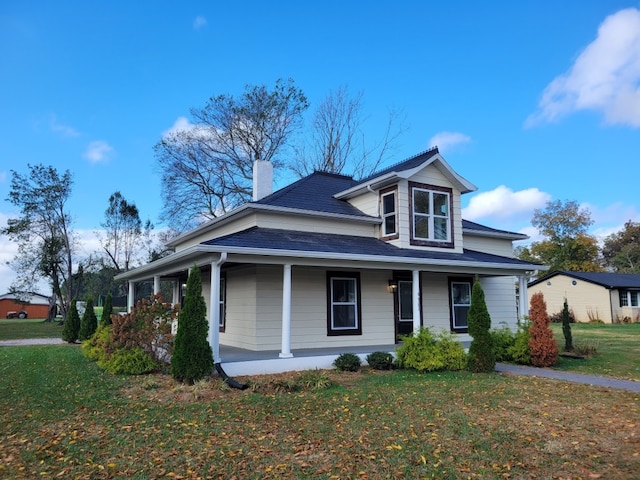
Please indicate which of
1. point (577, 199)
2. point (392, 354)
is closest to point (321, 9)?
point (392, 354)

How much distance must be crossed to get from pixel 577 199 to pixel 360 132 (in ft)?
106

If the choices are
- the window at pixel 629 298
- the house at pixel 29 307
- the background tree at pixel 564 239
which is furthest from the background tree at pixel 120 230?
the background tree at pixel 564 239

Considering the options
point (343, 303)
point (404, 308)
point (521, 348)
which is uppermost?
point (343, 303)

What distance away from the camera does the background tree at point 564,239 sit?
4772 centimetres

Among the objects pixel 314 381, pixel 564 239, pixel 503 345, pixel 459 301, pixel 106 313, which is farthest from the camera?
pixel 564 239

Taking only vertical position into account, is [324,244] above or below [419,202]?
below

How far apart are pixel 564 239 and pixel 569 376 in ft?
147

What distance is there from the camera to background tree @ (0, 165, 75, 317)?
107 feet

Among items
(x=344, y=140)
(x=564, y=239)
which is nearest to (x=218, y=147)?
(x=344, y=140)

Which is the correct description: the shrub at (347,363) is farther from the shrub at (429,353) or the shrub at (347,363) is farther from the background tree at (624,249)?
the background tree at (624,249)

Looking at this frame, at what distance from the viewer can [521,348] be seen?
11.6 meters

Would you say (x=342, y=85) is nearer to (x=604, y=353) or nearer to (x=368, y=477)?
(x=604, y=353)

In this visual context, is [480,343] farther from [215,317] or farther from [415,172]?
[215,317]

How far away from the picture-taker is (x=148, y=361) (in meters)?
10.1
